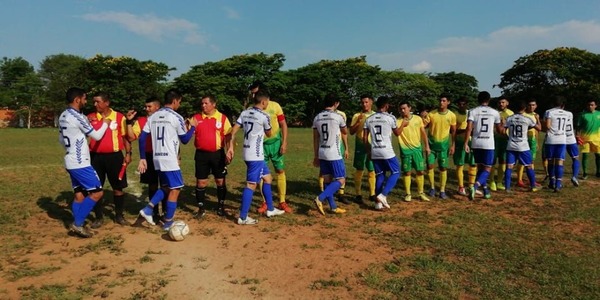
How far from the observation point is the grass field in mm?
4504

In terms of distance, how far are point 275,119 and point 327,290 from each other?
4.13m

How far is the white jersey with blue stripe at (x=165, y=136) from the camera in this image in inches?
250

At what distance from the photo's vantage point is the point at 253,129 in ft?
22.9

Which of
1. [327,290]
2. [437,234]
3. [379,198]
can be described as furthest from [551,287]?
[379,198]

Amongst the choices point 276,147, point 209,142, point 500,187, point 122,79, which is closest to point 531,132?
point 500,187

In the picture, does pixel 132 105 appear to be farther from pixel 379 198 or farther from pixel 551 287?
pixel 551 287

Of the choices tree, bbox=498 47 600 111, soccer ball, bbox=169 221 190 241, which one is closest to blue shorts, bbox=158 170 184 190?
soccer ball, bbox=169 221 190 241

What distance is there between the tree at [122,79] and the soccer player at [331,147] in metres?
52.9

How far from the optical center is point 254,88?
762cm

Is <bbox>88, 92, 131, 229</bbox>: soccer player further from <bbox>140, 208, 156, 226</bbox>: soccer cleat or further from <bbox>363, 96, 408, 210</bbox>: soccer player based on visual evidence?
<bbox>363, 96, 408, 210</bbox>: soccer player

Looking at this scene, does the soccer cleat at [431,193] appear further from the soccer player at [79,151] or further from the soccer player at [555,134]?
the soccer player at [79,151]

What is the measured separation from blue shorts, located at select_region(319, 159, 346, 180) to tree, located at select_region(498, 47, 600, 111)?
159 ft

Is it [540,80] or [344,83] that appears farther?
[344,83]

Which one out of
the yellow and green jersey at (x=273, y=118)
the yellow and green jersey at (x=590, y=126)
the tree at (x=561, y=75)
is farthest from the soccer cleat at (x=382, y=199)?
the tree at (x=561, y=75)
